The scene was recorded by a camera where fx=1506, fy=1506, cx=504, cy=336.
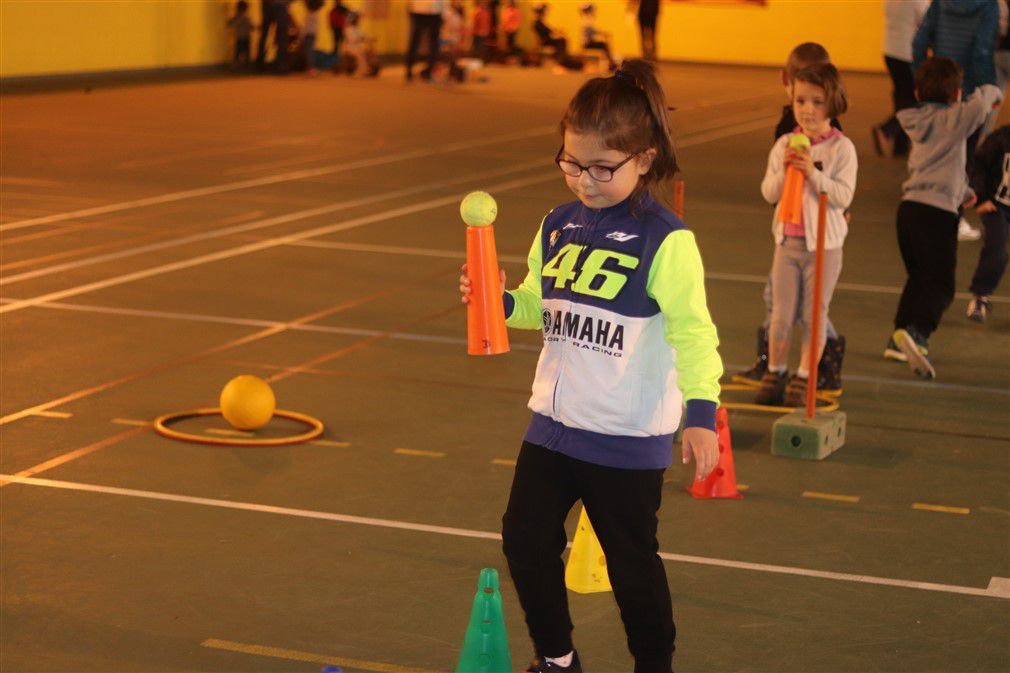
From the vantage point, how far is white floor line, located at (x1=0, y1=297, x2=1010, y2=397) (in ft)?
28.2

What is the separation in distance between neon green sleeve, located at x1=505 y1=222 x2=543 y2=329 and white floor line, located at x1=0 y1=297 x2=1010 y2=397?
15.1 feet

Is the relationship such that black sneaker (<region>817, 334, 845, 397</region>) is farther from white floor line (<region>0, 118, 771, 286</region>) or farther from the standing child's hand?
white floor line (<region>0, 118, 771, 286</region>)

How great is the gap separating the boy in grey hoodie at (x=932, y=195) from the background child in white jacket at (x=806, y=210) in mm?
1095

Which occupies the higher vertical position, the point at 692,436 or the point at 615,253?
the point at 615,253

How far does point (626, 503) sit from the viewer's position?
4078mm

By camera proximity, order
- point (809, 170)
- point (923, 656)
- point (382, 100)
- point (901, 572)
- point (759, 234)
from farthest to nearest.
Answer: point (382, 100) → point (759, 234) → point (809, 170) → point (901, 572) → point (923, 656)

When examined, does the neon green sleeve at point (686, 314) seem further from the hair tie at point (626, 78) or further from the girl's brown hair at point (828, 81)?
the girl's brown hair at point (828, 81)

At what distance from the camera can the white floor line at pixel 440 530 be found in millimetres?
5500

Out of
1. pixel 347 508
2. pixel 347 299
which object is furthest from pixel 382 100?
pixel 347 508

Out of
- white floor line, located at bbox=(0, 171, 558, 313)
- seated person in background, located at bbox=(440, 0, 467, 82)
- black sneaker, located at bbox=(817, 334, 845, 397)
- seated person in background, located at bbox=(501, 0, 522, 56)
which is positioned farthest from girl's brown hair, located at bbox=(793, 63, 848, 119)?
seated person in background, located at bbox=(501, 0, 522, 56)

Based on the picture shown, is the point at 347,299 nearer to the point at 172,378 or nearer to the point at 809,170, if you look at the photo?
the point at 172,378

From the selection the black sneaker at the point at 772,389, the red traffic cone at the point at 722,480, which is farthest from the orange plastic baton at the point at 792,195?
the red traffic cone at the point at 722,480

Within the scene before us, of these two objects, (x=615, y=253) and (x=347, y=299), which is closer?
(x=615, y=253)

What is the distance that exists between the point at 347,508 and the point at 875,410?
3223 mm
